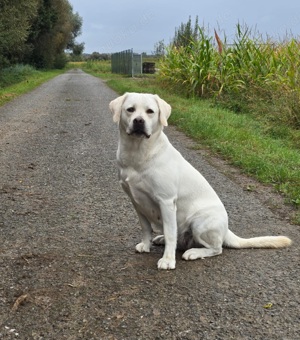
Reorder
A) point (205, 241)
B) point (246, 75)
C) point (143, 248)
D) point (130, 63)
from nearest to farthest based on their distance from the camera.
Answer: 1. point (205, 241)
2. point (143, 248)
3. point (246, 75)
4. point (130, 63)

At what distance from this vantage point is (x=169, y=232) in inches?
137

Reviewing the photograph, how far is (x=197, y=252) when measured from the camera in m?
3.65

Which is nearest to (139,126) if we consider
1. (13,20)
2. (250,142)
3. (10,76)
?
(250,142)

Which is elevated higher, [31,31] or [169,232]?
[31,31]

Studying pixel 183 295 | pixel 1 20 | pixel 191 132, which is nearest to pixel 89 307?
pixel 183 295

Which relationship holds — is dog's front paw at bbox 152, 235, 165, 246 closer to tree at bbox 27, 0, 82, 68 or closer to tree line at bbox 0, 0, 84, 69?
tree line at bbox 0, 0, 84, 69

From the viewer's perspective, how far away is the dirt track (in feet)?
8.95

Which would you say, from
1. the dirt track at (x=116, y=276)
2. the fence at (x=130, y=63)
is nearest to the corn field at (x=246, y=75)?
the dirt track at (x=116, y=276)

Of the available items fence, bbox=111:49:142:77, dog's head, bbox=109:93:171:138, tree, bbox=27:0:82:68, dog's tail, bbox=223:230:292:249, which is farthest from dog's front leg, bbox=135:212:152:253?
tree, bbox=27:0:82:68

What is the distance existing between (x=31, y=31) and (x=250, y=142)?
36066 mm

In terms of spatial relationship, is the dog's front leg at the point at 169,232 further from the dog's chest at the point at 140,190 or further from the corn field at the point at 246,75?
the corn field at the point at 246,75

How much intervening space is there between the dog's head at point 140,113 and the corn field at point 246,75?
282 inches

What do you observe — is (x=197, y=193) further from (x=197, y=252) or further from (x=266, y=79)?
(x=266, y=79)

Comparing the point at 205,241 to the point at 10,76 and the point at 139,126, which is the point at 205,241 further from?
the point at 10,76
